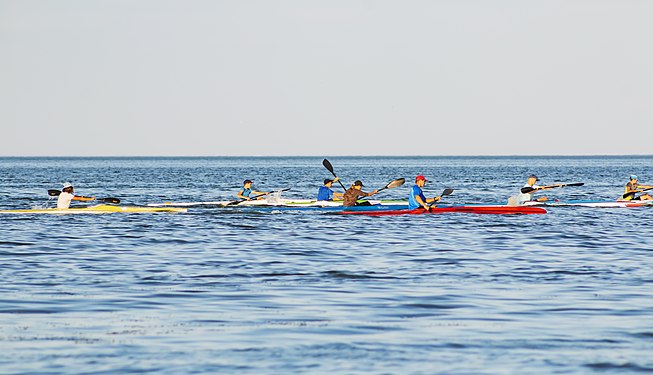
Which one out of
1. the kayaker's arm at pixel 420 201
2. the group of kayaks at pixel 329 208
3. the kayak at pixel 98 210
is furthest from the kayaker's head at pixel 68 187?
the kayaker's arm at pixel 420 201

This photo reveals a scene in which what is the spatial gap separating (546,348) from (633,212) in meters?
26.4

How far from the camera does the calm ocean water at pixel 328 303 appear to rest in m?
10.5

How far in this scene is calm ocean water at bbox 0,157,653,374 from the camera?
10500mm

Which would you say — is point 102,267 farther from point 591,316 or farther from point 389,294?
point 591,316

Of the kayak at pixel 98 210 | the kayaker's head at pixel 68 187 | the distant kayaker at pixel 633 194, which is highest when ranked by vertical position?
the kayaker's head at pixel 68 187

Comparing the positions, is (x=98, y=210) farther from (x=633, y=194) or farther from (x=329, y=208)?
(x=633, y=194)

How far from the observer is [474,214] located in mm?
35656

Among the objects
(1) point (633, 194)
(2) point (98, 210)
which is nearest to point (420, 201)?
(1) point (633, 194)

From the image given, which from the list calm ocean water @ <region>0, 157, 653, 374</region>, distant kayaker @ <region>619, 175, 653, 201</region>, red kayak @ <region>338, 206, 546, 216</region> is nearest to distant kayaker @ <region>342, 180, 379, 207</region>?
red kayak @ <region>338, 206, 546, 216</region>

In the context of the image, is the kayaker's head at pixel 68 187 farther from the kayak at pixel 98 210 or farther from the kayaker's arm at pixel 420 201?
the kayaker's arm at pixel 420 201

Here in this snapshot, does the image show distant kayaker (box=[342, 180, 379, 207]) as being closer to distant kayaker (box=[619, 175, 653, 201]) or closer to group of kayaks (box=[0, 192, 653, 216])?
group of kayaks (box=[0, 192, 653, 216])

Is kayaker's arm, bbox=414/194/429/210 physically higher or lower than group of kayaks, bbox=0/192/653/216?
higher

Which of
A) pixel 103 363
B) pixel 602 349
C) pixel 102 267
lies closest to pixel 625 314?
pixel 602 349

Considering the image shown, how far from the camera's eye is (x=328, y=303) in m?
14.2
